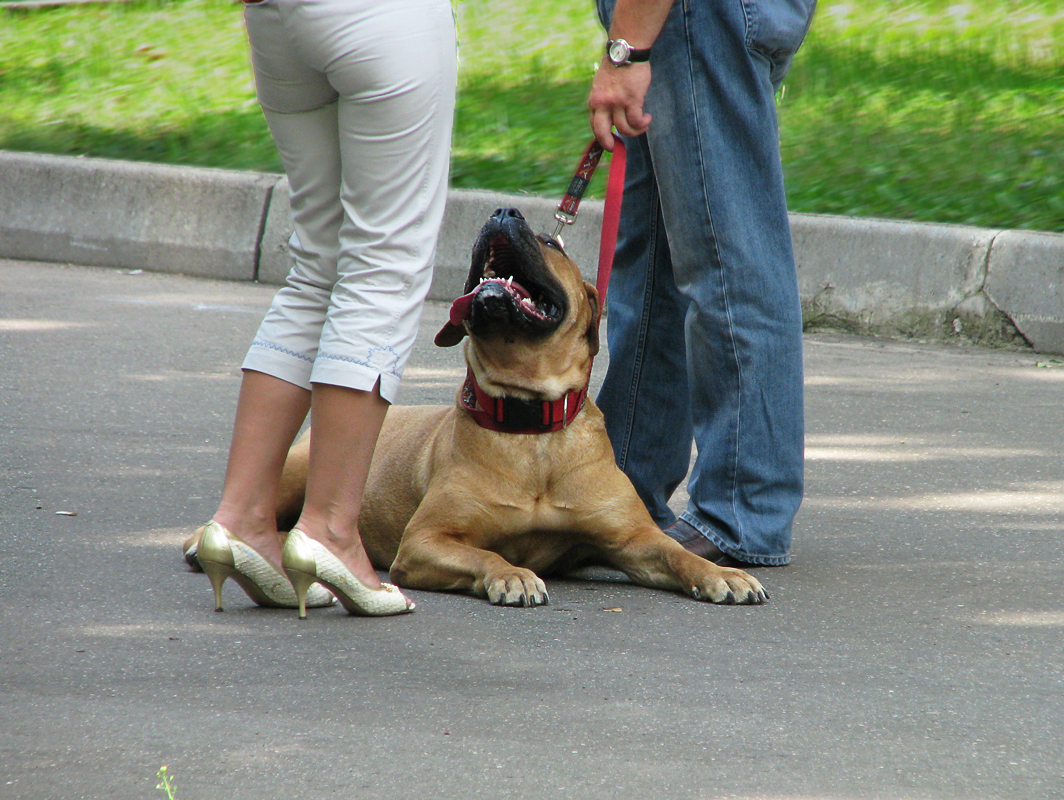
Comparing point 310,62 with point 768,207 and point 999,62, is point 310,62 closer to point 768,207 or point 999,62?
point 768,207

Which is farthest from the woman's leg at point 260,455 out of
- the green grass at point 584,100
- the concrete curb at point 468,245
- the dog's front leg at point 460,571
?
the green grass at point 584,100

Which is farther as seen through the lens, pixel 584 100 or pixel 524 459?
pixel 584 100

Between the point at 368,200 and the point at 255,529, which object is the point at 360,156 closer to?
the point at 368,200

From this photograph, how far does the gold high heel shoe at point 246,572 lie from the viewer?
292 cm

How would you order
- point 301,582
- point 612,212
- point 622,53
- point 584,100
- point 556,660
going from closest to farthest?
point 556,660, point 301,582, point 622,53, point 612,212, point 584,100

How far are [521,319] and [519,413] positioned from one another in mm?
240

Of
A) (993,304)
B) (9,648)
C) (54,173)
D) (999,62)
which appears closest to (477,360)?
(9,648)

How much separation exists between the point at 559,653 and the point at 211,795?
944 mm

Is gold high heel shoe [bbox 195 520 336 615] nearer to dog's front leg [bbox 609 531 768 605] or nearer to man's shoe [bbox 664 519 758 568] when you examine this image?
dog's front leg [bbox 609 531 768 605]

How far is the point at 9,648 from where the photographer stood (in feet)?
9.16

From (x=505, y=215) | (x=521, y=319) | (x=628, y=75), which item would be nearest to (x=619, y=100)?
(x=628, y=75)

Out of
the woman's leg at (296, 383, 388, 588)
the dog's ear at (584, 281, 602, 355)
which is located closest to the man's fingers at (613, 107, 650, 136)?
the dog's ear at (584, 281, 602, 355)

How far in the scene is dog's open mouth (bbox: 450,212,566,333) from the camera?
11.5ft

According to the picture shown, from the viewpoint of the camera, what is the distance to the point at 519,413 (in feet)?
Result: 11.7
